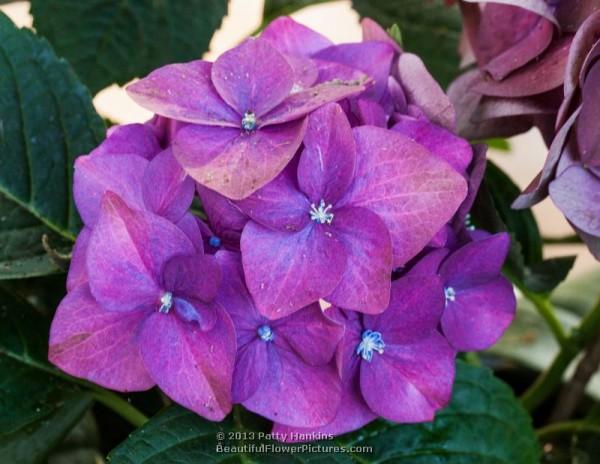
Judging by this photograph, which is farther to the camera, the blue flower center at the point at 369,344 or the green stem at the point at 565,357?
the green stem at the point at 565,357

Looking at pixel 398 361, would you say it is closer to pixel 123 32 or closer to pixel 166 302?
pixel 166 302

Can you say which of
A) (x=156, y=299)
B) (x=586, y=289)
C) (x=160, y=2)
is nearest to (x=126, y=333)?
(x=156, y=299)

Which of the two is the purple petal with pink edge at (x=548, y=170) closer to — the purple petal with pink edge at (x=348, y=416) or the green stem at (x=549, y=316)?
the purple petal with pink edge at (x=348, y=416)

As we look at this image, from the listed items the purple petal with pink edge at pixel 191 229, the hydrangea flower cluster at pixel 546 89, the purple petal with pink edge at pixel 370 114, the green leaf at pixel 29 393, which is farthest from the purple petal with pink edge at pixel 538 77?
the green leaf at pixel 29 393

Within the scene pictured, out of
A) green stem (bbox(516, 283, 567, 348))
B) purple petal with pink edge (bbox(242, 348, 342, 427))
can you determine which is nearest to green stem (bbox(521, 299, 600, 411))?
green stem (bbox(516, 283, 567, 348))

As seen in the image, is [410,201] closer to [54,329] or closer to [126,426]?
[54,329]

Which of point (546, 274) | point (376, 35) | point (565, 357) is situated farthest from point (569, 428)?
point (376, 35)

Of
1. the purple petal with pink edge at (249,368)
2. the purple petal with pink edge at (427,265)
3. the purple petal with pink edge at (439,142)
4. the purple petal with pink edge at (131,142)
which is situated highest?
the purple petal with pink edge at (131,142)
